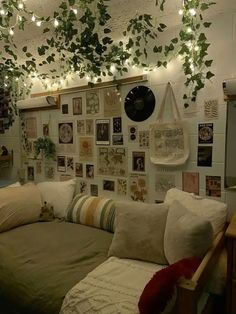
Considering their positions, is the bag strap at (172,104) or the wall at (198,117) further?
the bag strap at (172,104)

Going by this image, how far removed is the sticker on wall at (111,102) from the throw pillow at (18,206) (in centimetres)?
107

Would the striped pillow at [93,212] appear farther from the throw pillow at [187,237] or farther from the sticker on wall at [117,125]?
the throw pillow at [187,237]

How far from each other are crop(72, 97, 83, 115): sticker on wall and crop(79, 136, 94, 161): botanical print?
0.87 feet

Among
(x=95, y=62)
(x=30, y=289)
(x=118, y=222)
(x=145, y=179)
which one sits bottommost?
(x=30, y=289)

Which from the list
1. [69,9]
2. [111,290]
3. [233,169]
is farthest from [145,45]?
[111,290]

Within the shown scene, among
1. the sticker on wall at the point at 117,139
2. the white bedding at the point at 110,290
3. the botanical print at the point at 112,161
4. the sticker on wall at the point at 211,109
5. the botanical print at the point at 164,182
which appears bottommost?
the white bedding at the point at 110,290

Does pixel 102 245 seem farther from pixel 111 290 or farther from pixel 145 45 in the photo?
pixel 145 45

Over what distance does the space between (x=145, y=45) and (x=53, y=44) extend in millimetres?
784

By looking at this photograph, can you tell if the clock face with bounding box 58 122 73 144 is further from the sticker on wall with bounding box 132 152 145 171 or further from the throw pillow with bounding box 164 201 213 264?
the throw pillow with bounding box 164 201 213 264

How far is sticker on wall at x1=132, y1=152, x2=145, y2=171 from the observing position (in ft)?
7.91

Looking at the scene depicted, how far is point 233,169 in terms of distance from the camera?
1.99m

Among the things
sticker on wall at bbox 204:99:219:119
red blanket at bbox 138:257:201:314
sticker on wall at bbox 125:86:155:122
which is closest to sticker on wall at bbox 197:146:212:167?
sticker on wall at bbox 204:99:219:119

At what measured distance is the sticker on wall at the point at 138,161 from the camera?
241cm

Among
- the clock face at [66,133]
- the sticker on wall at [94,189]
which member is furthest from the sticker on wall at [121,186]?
the clock face at [66,133]
